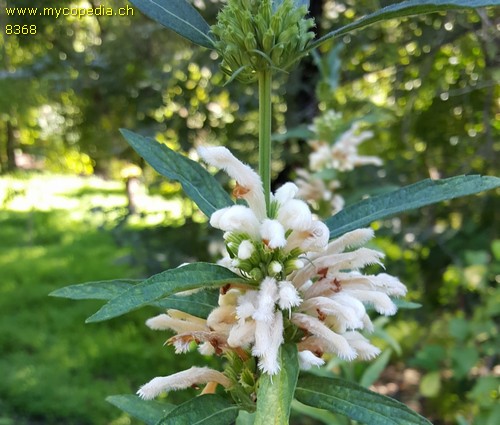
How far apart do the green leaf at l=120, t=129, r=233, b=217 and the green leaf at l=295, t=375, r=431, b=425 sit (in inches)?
9.4

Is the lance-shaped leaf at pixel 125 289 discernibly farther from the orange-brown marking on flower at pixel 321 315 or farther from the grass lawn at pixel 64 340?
the grass lawn at pixel 64 340

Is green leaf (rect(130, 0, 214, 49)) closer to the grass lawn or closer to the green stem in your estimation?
the green stem

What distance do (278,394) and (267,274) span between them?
0.15 metres

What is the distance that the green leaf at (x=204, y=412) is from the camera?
58cm

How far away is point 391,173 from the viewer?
2562mm

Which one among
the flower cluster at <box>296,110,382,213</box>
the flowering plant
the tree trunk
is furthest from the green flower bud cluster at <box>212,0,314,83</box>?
the tree trunk

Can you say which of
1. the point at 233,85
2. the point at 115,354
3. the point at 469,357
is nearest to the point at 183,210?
the point at 233,85

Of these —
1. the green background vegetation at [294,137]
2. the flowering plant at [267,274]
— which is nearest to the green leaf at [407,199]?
the flowering plant at [267,274]

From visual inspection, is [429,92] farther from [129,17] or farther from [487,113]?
[129,17]

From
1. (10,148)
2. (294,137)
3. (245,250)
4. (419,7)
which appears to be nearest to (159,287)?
(245,250)

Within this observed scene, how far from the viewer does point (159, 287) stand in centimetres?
50

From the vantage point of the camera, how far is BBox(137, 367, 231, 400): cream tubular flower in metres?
0.64

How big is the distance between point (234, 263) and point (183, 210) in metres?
2.25

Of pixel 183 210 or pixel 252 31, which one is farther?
pixel 183 210
